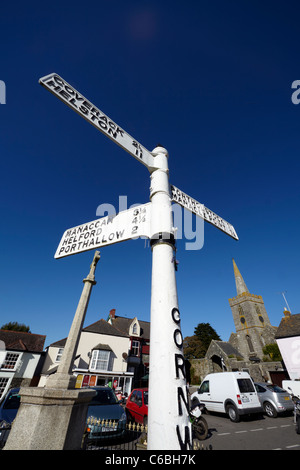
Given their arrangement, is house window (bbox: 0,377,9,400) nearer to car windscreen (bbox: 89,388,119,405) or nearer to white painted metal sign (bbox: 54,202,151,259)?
car windscreen (bbox: 89,388,119,405)

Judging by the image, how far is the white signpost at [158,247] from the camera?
151cm

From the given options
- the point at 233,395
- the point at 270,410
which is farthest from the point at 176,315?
the point at 270,410

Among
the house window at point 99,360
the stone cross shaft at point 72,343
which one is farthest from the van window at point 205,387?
the house window at point 99,360

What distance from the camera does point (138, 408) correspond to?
8.77 metres

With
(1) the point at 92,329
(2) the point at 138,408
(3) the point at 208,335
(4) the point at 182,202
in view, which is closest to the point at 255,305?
(3) the point at 208,335

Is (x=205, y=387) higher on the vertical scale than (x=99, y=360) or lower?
lower

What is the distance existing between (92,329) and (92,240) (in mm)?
26584

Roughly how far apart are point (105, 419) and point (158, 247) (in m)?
7.07

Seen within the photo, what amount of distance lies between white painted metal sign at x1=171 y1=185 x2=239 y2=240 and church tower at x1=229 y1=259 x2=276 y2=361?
42.9 m

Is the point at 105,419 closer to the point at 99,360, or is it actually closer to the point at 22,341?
the point at 99,360

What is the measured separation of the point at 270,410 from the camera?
422 inches

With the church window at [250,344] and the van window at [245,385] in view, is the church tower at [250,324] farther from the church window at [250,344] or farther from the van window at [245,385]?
the van window at [245,385]

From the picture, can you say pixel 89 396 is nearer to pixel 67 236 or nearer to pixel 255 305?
pixel 67 236
